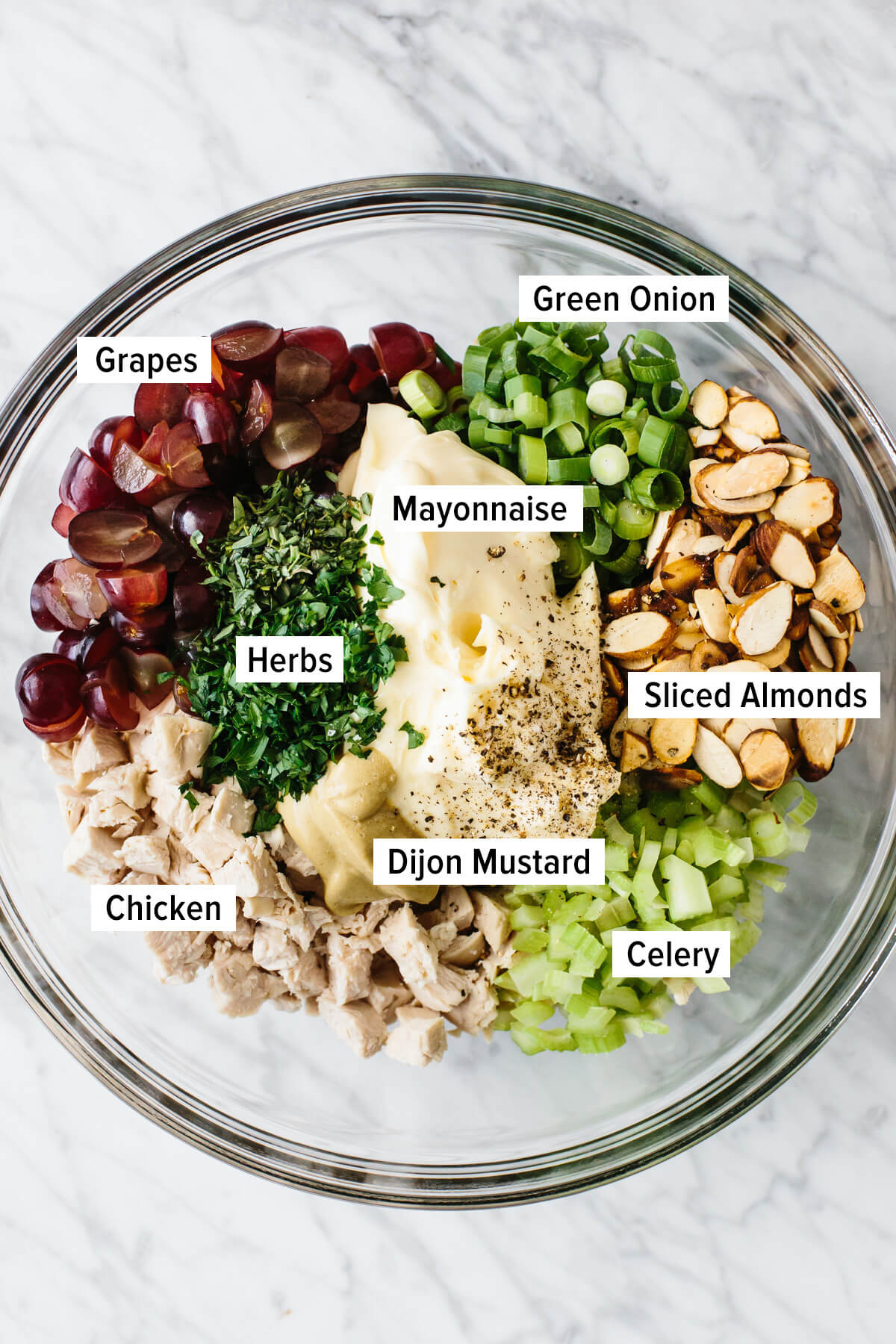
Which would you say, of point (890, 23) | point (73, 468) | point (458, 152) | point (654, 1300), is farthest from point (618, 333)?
point (654, 1300)

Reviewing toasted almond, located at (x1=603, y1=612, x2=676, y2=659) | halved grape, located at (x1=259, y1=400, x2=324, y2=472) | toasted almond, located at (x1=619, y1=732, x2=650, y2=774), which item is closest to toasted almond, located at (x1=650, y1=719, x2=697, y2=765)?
toasted almond, located at (x1=619, y1=732, x2=650, y2=774)

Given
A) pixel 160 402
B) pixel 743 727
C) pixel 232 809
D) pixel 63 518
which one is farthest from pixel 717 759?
pixel 63 518

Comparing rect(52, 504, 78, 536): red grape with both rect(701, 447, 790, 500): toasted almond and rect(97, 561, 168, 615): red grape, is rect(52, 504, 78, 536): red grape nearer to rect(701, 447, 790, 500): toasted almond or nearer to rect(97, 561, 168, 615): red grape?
rect(97, 561, 168, 615): red grape

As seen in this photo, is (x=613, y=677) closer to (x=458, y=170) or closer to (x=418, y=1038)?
(x=418, y=1038)

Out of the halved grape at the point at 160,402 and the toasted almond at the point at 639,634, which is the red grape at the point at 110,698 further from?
the toasted almond at the point at 639,634

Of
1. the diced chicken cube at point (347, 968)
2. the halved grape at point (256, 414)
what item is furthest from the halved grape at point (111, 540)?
the diced chicken cube at point (347, 968)

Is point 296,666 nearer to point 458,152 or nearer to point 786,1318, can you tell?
point 458,152

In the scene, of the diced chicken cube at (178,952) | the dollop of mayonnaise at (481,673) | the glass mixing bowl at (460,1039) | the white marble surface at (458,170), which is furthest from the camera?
the white marble surface at (458,170)
